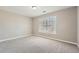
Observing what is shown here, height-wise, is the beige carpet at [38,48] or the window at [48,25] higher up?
the window at [48,25]

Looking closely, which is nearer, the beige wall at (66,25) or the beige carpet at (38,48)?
the beige carpet at (38,48)

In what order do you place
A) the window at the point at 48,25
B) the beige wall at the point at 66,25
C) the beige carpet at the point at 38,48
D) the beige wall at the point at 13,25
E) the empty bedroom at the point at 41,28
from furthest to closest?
the window at the point at 48,25 → the beige wall at the point at 13,25 → the beige wall at the point at 66,25 → the empty bedroom at the point at 41,28 → the beige carpet at the point at 38,48

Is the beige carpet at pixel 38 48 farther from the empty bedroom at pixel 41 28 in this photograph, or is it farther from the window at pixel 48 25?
the window at pixel 48 25

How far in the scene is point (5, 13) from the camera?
4.77 meters

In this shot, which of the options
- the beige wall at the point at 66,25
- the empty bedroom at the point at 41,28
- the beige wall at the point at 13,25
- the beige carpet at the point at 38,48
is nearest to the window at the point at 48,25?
the empty bedroom at the point at 41,28

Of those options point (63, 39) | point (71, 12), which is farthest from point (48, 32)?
point (71, 12)

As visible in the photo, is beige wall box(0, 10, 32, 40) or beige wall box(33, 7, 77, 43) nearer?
beige wall box(33, 7, 77, 43)

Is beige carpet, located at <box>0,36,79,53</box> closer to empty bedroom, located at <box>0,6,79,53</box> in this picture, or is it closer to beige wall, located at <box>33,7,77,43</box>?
empty bedroom, located at <box>0,6,79,53</box>

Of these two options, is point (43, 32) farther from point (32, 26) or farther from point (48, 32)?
point (32, 26)

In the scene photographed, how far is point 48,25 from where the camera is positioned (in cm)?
579

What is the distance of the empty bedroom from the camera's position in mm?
3422

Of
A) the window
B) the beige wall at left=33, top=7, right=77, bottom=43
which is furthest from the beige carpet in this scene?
the window

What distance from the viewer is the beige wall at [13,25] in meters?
4.63
